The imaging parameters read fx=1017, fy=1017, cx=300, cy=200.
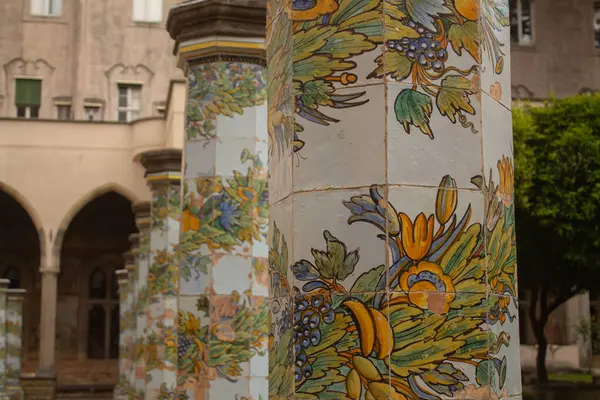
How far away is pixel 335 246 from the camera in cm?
452

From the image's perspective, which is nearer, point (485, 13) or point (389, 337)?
point (389, 337)

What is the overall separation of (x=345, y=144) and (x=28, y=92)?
32.0 m

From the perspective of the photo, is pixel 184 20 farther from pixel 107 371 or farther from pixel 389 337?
pixel 107 371

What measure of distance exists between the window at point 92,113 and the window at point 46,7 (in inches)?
143

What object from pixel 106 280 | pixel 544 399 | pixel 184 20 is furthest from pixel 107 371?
pixel 184 20

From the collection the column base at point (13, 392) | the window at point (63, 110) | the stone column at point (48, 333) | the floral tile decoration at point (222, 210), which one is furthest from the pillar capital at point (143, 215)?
the window at point (63, 110)

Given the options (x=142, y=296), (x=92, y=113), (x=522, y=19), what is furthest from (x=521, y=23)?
(x=142, y=296)

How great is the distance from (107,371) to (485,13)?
98.9 ft

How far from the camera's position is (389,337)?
437 centimetres

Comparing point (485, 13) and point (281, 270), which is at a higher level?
point (485, 13)

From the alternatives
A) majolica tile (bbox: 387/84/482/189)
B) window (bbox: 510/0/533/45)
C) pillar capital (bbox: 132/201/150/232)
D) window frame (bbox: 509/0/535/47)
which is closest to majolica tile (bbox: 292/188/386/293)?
majolica tile (bbox: 387/84/482/189)

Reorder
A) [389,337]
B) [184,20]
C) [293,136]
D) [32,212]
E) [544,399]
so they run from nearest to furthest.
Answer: [389,337] → [293,136] → [184,20] → [544,399] → [32,212]

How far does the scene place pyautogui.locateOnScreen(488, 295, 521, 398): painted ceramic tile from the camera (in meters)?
4.48

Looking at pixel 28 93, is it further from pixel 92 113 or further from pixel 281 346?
pixel 281 346
